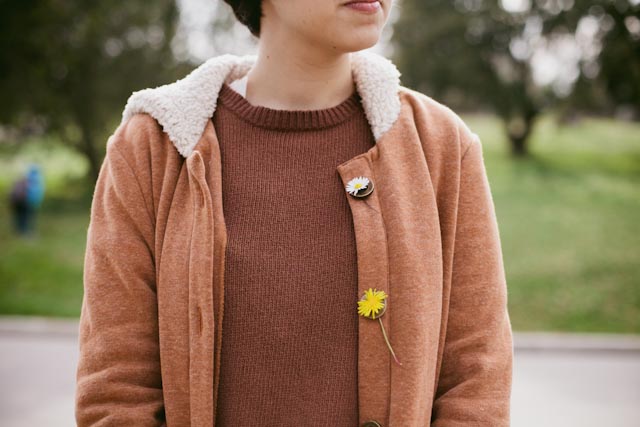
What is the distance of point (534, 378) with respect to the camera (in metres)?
6.08

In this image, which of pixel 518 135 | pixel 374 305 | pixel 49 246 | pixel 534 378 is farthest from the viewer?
pixel 518 135

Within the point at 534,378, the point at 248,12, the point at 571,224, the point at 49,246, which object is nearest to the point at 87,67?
the point at 49,246

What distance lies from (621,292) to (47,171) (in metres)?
16.2

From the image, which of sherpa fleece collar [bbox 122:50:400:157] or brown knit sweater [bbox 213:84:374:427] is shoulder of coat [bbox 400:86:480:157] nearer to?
sherpa fleece collar [bbox 122:50:400:157]

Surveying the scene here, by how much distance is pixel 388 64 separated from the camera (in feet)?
5.61

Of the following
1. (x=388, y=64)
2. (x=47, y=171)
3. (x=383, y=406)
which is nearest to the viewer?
(x=383, y=406)

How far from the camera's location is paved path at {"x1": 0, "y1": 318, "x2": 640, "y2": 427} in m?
5.33

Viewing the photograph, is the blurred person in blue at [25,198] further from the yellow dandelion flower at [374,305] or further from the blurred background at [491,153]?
the yellow dandelion flower at [374,305]

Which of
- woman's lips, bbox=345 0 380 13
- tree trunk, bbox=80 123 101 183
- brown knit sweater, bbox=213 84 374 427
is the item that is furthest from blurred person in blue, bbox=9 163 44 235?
woman's lips, bbox=345 0 380 13

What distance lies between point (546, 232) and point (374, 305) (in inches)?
444

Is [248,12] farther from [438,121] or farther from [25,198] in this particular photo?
[25,198]

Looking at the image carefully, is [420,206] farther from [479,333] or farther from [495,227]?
[479,333]

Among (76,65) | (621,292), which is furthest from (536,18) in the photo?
(76,65)

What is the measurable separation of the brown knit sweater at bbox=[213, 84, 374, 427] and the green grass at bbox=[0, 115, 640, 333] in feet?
24.1
